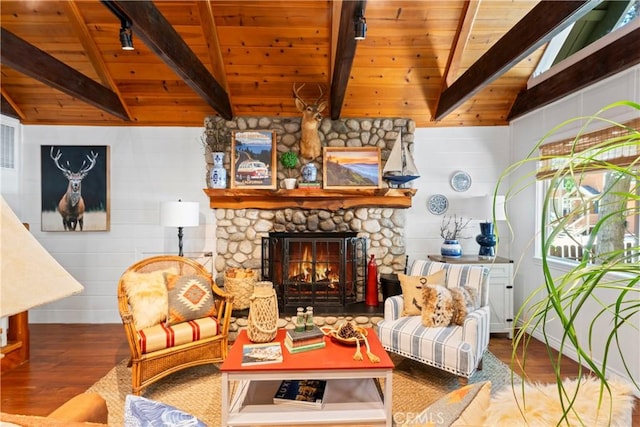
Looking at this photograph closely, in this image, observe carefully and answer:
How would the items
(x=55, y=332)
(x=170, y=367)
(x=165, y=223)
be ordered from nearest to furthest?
1. (x=170, y=367)
2. (x=165, y=223)
3. (x=55, y=332)

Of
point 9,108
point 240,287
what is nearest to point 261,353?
point 240,287

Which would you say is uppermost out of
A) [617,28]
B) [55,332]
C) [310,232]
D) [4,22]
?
[4,22]

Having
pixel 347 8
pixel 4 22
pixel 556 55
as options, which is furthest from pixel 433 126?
pixel 4 22

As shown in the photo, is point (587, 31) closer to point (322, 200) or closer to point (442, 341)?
point (322, 200)

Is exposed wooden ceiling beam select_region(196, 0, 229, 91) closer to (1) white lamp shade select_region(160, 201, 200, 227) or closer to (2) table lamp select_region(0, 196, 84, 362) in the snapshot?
(1) white lamp shade select_region(160, 201, 200, 227)

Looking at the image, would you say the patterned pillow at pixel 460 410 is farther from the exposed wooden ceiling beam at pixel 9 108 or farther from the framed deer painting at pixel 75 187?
the exposed wooden ceiling beam at pixel 9 108

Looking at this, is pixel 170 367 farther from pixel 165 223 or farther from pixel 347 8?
pixel 347 8

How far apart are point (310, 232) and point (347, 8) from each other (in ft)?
7.56

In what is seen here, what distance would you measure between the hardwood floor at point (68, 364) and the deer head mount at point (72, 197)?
126 centimetres

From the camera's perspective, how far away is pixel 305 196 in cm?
398

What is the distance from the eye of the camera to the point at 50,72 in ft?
9.77

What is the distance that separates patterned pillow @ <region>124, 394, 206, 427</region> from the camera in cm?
98

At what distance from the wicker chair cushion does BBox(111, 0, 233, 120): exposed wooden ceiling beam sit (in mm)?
1723

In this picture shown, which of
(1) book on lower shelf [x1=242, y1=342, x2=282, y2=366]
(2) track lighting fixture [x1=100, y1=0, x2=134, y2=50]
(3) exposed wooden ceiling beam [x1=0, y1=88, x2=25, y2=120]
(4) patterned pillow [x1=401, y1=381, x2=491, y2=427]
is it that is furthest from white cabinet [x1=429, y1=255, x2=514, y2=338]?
(3) exposed wooden ceiling beam [x1=0, y1=88, x2=25, y2=120]
